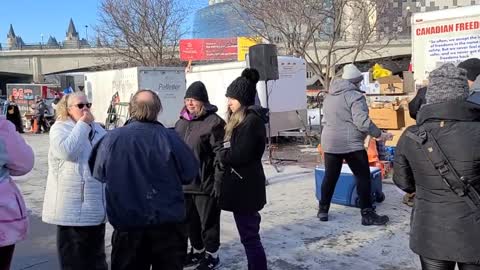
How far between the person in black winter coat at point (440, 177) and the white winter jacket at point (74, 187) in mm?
2182

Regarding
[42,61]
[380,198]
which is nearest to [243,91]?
[380,198]

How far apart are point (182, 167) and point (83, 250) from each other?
122 cm

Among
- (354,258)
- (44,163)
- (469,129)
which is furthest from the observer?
(44,163)

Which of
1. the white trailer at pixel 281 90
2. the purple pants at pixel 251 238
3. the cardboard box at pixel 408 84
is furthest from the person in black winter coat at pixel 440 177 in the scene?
the white trailer at pixel 281 90

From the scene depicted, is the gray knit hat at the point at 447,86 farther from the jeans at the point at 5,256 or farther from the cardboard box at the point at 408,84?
the cardboard box at the point at 408,84

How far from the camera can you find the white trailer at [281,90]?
15.5m

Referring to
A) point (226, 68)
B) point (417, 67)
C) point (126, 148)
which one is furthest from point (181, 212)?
point (226, 68)

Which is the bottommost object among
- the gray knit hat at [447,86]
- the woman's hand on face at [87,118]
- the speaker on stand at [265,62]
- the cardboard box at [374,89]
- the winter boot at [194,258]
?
the winter boot at [194,258]

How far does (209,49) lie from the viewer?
38.6 m

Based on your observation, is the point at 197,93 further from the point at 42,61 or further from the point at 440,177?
the point at 42,61

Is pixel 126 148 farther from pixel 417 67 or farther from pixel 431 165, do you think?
pixel 417 67

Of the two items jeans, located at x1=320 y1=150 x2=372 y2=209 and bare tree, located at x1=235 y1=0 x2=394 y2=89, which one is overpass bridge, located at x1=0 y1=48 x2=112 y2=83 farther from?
jeans, located at x1=320 y1=150 x2=372 y2=209

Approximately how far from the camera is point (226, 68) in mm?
16312

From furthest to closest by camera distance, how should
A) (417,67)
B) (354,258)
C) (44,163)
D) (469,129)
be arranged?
(44,163), (417,67), (354,258), (469,129)
